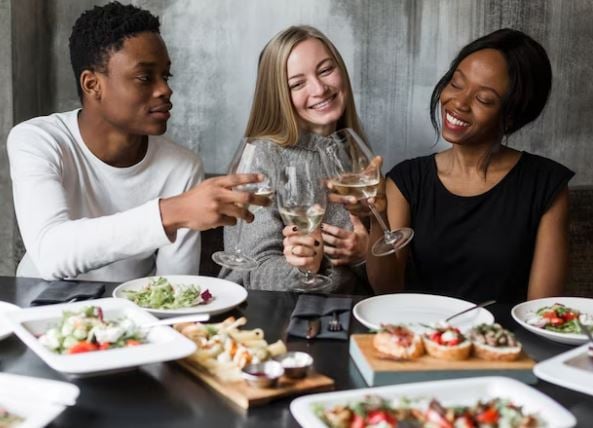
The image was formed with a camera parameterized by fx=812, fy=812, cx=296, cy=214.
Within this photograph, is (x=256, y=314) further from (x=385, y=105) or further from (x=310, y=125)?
(x=385, y=105)

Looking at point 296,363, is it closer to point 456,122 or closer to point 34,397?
point 34,397

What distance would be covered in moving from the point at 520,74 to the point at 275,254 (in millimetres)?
981

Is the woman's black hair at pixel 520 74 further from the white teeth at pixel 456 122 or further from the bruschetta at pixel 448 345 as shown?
the bruschetta at pixel 448 345

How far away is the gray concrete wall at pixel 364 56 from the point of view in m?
4.11

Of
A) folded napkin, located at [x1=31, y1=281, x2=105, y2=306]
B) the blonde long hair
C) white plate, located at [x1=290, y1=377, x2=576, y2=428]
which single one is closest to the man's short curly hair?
the blonde long hair

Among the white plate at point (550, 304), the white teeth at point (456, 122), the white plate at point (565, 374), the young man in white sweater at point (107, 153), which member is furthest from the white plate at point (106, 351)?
the white teeth at point (456, 122)

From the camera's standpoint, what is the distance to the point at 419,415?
1.25 m

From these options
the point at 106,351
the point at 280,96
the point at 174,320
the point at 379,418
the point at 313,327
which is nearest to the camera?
the point at 379,418

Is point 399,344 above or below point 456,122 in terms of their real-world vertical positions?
below

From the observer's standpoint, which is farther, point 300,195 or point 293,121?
point 293,121

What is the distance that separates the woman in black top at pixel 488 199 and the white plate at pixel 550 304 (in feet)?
1.68

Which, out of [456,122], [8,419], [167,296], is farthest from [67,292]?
[456,122]

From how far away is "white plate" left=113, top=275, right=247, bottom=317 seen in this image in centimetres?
180

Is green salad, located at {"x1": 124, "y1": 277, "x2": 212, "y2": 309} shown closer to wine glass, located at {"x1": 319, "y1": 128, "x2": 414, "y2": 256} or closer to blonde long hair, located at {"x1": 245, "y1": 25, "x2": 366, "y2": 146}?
wine glass, located at {"x1": 319, "y1": 128, "x2": 414, "y2": 256}
